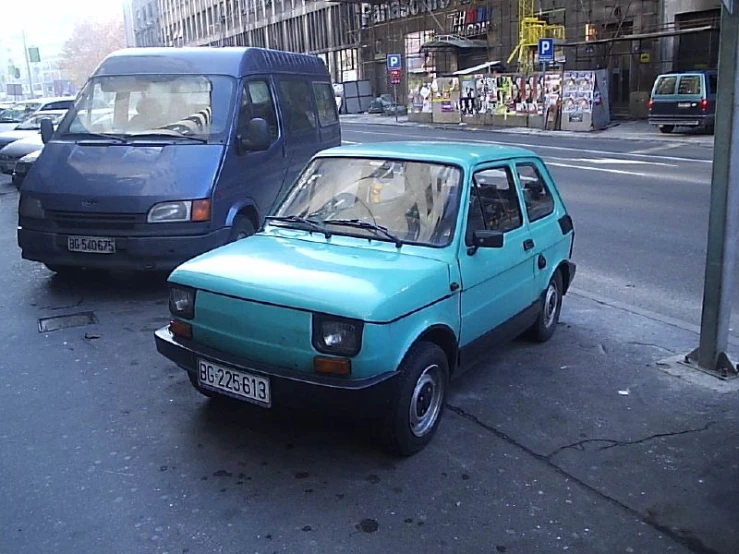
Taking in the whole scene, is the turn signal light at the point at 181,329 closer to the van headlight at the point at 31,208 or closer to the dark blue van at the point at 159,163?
the dark blue van at the point at 159,163

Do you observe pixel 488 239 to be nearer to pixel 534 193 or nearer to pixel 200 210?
pixel 534 193

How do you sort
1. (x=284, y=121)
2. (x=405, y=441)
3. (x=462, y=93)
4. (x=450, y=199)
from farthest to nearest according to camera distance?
(x=462, y=93) < (x=284, y=121) < (x=450, y=199) < (x=405, y=441)

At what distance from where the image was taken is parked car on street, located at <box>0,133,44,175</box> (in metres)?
15.9

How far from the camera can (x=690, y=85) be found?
A: 25219 millimetres

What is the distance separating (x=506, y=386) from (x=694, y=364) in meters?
1.42

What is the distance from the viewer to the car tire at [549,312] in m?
5.75

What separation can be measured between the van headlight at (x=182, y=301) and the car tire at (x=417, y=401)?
1.23 meters

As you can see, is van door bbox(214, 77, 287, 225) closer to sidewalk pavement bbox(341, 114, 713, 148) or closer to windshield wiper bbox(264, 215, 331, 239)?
windshield wiper bbox(264, 215, 331, 239)

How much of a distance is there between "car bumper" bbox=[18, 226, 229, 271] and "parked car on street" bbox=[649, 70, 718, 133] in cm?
2209

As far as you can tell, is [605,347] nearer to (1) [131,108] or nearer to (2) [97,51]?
(1) [131,108]

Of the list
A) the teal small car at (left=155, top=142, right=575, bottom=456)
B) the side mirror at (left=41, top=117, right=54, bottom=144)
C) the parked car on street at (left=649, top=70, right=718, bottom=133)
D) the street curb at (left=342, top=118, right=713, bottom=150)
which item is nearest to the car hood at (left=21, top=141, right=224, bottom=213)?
the side mirror at (left=41, top=117, right=54, bottom=144)

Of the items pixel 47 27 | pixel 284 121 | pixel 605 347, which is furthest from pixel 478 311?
pixel 47 27

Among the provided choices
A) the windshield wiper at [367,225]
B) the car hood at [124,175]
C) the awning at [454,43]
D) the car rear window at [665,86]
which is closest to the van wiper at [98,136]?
the car hood at [124,175]

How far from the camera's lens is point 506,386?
199 inches
